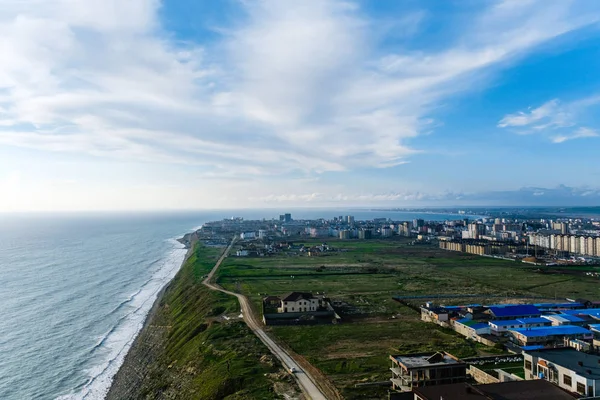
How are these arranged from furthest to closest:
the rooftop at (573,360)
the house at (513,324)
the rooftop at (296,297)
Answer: the rooftop at (296,297), the house at (513,324), the rooftop at (573,360)

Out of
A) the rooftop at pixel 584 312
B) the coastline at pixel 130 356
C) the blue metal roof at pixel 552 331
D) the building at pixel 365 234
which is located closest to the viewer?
the coastline at pixel 130 356

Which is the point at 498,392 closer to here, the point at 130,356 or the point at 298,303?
the point at 298,303

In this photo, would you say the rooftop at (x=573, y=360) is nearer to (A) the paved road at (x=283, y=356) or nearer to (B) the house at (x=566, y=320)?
(A) the paved road at (x=283, y=356)

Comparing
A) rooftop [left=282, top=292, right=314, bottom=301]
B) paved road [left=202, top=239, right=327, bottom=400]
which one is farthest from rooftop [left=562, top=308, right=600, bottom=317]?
paved road [left=202, top=239, right=327, bottom=400]

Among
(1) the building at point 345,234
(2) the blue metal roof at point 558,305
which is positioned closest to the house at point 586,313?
(2) the blue metal roof at point 558,305

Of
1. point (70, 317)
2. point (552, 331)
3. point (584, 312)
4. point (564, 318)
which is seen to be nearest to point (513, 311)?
point (564, 318)

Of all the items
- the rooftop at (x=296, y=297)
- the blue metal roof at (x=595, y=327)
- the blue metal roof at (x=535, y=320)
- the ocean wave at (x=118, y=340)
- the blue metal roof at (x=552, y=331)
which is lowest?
the ocean wave at (x=118, y=340)

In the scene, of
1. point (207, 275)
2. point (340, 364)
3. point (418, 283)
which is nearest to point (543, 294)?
point (418, 283)
